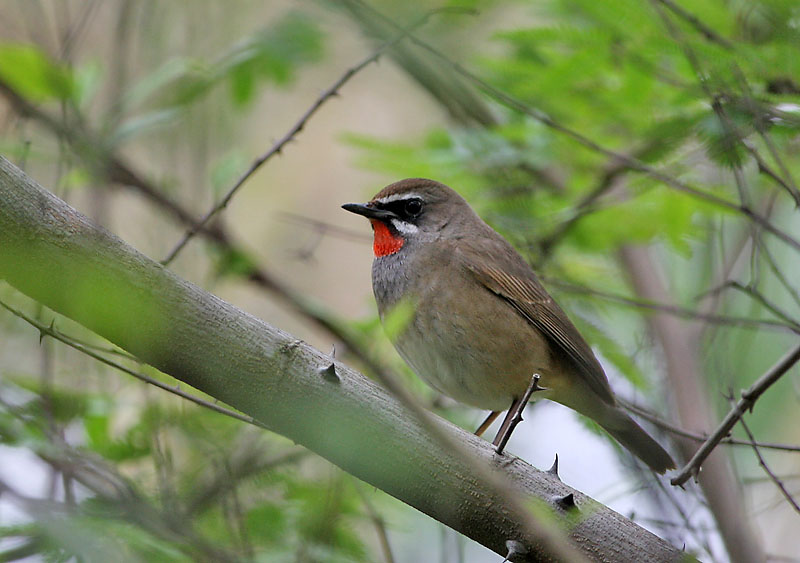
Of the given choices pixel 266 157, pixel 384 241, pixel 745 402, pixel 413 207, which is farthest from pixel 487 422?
pixel 745 402

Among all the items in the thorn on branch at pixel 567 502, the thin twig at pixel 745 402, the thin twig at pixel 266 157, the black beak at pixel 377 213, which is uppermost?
the black beak at pixel 377 213

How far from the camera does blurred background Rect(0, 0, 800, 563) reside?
351 centimetres

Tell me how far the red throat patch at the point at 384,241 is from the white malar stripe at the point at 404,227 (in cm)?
5

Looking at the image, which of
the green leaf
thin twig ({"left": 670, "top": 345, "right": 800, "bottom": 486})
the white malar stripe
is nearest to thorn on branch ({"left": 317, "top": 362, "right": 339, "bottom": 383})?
thin twig ({"left": 670, "top": 345, "right": 800, "bottom": 486})

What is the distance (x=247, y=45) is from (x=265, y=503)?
2490mm

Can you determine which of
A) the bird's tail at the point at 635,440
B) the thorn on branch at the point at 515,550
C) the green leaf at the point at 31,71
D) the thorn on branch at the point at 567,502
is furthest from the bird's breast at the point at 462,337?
the green leaf at the point at 31,71

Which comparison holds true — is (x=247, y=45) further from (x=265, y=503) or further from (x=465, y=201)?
(x=265, y=503)

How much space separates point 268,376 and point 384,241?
8.38ft

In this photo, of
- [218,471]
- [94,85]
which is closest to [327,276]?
[94,85]

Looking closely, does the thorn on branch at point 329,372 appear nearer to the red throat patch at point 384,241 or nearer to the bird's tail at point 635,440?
the red throat patch at point 384,241

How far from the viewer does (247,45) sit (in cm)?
495

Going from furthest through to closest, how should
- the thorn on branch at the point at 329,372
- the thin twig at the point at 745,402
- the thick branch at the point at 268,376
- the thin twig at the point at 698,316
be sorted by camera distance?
the thin twig at the point at 698,316 < the thin twig at the point at 745,402 < the thorn on branch at the point at 329,372 < the thick branch at the point at 268,376

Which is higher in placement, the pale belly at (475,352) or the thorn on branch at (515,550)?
the pale belly at (475,352)

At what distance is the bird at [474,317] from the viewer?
471 centimetres
